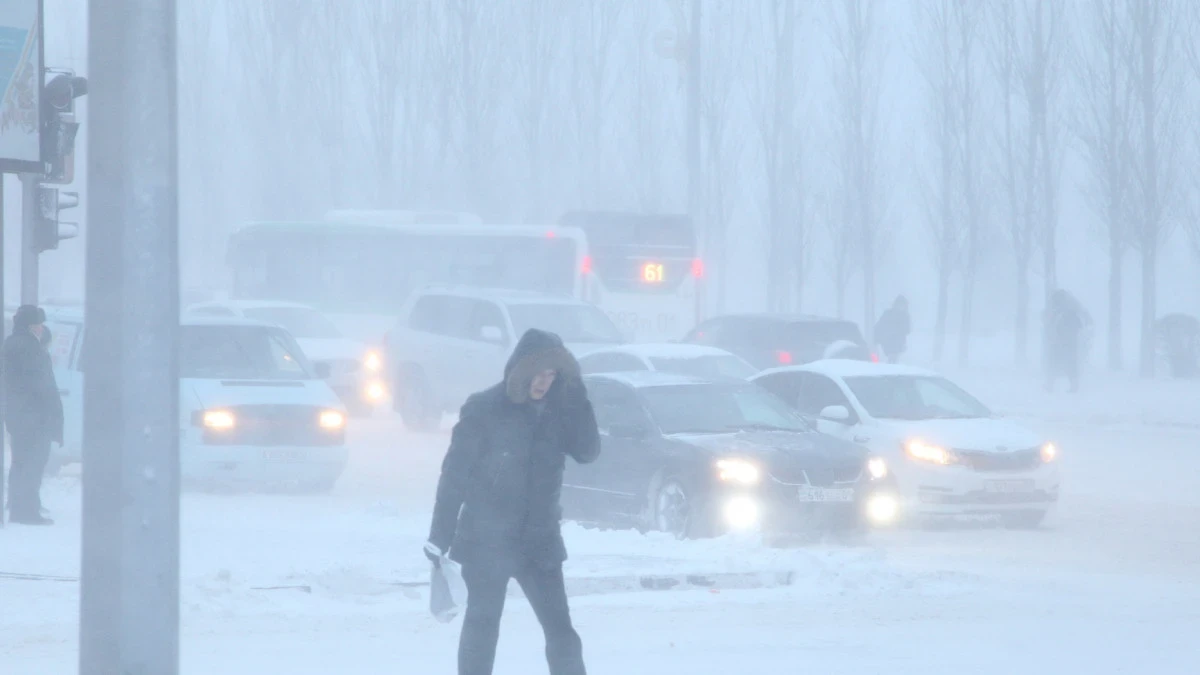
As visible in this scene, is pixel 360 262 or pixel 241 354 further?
pixel 360 262

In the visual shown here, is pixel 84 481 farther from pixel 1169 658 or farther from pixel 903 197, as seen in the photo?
pixel 903 197

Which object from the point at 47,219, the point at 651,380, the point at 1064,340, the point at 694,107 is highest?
the point at 694,107

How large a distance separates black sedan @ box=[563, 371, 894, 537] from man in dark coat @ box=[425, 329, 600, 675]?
669 cm

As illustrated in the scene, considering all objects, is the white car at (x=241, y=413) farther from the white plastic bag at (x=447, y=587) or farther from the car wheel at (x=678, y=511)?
the white plastic bag at (x=447, y=587)

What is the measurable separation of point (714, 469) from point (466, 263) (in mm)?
21743

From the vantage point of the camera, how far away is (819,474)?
1349cm

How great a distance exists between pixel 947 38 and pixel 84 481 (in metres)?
42.2

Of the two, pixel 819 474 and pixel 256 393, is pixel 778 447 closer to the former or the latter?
pixel 819 474

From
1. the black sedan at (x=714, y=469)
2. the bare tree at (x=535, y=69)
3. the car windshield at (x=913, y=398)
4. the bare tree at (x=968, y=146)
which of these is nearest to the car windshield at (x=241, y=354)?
the black sedan at (x=714, y=469)

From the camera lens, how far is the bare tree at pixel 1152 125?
38.2 meters

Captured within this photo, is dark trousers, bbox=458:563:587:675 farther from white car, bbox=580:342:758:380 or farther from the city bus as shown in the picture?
the city bus

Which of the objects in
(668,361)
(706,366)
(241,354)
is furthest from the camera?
(706,366)

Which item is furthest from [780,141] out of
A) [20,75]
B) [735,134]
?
[20,75]

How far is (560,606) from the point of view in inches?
258
